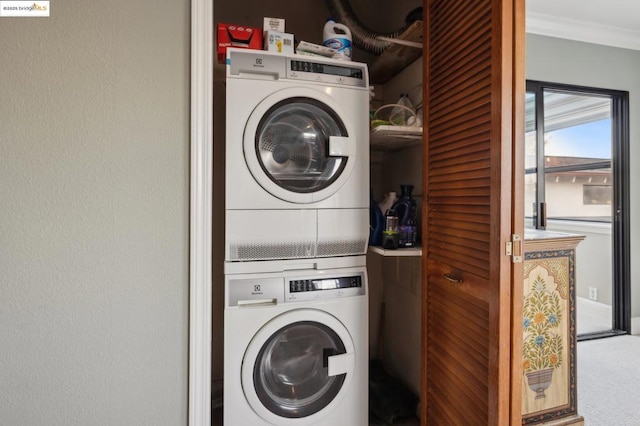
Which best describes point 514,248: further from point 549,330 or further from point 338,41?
point 338,41

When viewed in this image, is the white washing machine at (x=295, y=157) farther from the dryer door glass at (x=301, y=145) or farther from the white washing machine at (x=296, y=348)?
the white washing machine at (x=296, y=348)

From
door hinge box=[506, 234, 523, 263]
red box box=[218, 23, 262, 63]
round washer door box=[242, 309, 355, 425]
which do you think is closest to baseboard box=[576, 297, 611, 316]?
door hinge box=[506, 234, 523, 263]

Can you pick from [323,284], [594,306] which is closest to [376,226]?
[323,284]

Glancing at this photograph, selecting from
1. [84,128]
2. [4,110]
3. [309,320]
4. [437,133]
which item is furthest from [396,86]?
[4,110]

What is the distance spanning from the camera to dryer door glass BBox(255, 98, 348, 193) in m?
1.45

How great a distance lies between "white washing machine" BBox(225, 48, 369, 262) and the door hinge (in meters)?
0.64

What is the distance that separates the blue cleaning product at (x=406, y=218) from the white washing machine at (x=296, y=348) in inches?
11.4

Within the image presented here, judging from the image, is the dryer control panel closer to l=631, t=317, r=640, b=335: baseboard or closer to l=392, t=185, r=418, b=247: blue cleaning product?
l=392, t=185, r=418, b=247: blue cleaning product

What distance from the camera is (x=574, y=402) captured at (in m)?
1.74

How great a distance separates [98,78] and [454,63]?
1372 millimetres

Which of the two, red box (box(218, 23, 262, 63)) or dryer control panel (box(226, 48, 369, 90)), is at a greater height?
red box (box(218, 23, 262, 63))

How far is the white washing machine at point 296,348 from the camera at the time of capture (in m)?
1.37

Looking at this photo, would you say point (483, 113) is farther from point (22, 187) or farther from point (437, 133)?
point (22, 187)

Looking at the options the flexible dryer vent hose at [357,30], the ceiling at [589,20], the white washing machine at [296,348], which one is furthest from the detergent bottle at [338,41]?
the ceiling at [589,20]
